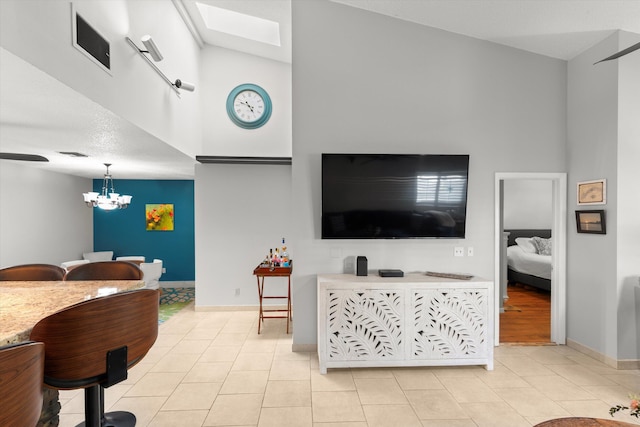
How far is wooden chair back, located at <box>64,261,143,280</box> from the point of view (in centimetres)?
260

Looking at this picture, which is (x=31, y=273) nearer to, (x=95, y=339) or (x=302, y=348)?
(x=95, y=339)

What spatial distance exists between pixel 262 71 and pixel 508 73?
138 inches

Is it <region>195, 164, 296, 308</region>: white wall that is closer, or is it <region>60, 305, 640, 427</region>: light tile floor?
<region>60, 305, 640, 427</region>: light tile floor

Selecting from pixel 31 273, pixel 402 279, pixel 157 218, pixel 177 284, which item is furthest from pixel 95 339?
pixel 157 218

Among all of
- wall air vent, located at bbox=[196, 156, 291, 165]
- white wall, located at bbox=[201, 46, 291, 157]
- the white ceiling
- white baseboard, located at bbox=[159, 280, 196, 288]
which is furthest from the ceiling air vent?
white baseboard, located at bbox=[159, 280, 196, 288]

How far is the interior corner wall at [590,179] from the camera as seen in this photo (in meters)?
3.14

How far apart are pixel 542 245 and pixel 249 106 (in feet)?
20.6

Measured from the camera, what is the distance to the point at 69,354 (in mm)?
1362

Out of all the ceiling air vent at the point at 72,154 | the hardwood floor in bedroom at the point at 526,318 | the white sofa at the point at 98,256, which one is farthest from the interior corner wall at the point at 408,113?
the white sofa at the point at 98,256

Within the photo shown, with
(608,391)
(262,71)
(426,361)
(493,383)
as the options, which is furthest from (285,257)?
(608,391)

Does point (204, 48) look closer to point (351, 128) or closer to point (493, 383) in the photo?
point (351, 128)

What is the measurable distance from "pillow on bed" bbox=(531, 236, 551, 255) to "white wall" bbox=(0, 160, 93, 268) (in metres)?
9.37

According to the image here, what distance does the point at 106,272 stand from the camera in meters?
2.63

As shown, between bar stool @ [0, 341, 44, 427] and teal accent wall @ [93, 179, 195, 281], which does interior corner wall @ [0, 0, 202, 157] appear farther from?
teal accent wall @ [93, 179, 195, 281]
